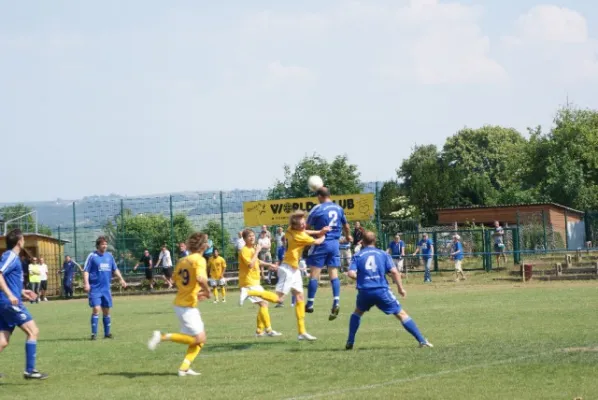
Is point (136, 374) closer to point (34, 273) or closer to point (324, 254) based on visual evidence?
point (324, 254)

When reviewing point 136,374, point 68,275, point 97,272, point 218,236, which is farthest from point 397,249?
point 136,374

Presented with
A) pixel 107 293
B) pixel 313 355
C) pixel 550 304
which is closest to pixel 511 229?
pixel 550 304

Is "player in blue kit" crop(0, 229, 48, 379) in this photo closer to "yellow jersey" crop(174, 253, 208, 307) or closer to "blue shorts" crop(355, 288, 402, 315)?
"yellow jersey" crop(174, 253, 208, 307)

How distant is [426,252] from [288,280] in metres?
24.2

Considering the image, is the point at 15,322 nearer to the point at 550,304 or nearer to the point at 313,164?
the point at 550,304

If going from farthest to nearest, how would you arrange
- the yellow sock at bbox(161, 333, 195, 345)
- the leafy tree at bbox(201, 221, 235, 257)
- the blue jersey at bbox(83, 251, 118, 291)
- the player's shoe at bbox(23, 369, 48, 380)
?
1. the leafy tree at bbox(201, 221, 235, 257)
2. the blue jersey at bbox(83, 251, 118, 291)
3. the player's shoe at bbox(23, 369, 48, 380)
4. the yellow sock at bbox(161, 333, 195, 345)

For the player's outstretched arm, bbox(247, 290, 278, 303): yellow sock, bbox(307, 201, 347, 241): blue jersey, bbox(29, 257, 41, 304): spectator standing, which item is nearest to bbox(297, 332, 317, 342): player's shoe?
bbox(247, 290, 278, 303): yellow sock

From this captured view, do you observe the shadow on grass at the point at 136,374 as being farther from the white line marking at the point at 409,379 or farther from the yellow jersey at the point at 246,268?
the yellow jersey at the point at 246,268

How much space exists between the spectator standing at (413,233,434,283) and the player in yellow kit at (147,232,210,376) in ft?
86.5

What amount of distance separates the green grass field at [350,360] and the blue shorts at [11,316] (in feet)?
2.73

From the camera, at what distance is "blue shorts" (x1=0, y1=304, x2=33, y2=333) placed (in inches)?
518

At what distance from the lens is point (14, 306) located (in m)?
13.1

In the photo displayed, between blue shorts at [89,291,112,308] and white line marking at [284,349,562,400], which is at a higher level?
blue shorts at [89,291,112,308]

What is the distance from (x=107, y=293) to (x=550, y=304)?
10.3m
